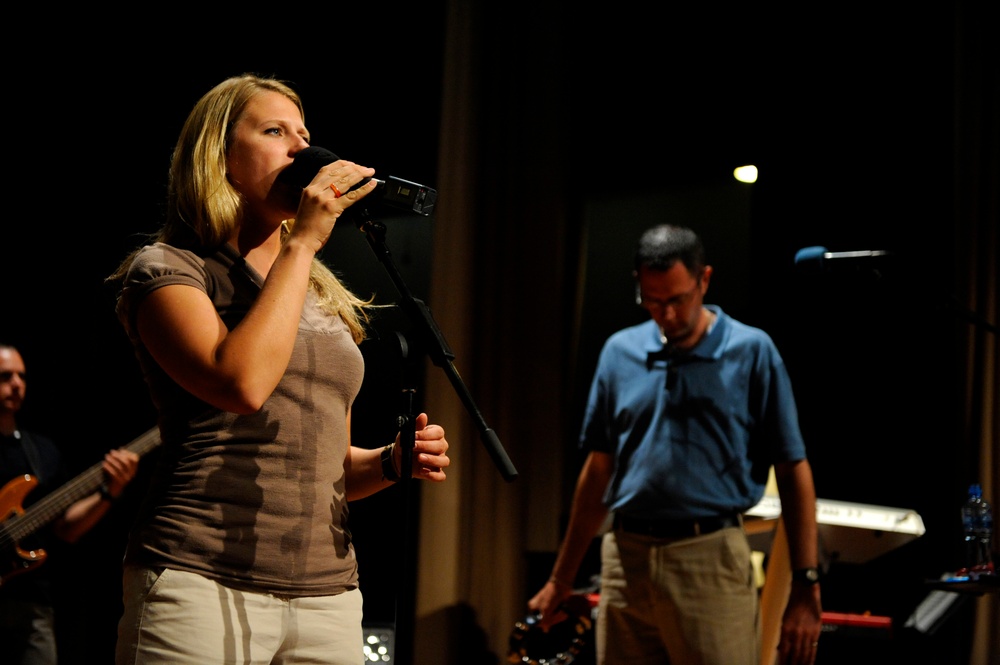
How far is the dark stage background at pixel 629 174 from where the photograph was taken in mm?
3680

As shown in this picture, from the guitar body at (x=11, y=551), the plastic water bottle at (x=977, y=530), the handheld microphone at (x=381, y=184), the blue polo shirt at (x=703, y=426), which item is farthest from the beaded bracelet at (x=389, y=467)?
the guitar body at (x=11, y=551)

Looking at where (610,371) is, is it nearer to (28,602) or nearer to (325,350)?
(325,350)

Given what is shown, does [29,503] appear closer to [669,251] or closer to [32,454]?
[32,454]

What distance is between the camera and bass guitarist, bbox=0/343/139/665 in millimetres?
3760

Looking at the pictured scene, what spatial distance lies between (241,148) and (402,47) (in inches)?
98.6

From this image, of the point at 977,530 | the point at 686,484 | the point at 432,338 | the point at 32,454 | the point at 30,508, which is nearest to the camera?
the point at 432,338

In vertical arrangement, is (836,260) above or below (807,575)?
above

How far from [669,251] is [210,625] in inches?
74.6

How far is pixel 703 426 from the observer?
105 inches

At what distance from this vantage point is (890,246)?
12.4 ft

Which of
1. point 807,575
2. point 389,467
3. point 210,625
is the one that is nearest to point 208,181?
point 389,467

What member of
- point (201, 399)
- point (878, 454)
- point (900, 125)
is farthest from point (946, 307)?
point (201, 399)

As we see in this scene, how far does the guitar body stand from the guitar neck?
45 mm

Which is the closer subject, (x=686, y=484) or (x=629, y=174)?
(x=686, y=484)
